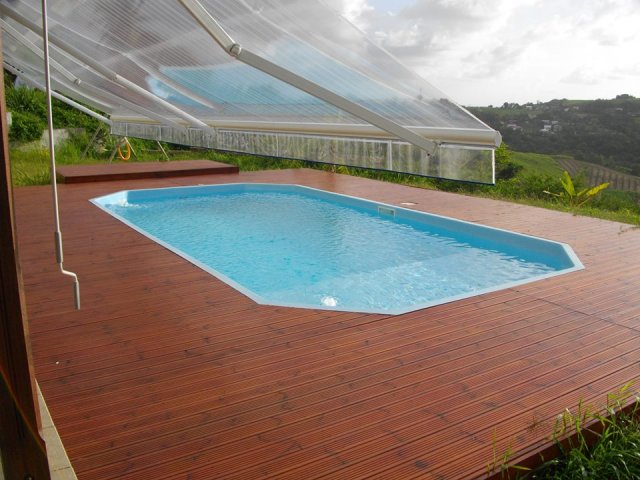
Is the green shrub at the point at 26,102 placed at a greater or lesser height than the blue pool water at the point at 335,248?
greater

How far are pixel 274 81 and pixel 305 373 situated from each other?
11.6ft

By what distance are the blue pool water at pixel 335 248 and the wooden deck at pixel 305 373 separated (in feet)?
1.18

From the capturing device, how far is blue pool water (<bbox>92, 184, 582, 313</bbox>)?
188 inches

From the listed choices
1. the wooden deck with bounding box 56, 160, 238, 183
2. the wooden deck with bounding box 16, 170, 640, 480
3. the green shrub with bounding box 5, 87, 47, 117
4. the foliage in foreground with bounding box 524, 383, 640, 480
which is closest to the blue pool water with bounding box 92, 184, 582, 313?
the wooden deck with bounding box 16, 170, 640, 480

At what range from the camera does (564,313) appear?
343cm

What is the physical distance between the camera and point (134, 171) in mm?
9094

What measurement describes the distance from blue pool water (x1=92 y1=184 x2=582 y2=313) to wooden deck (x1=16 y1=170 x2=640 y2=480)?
0.36m

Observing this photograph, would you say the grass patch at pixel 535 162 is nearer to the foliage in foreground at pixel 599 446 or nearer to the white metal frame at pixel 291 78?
the white metal frame at pixel 291 78

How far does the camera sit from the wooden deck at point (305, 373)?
1984mm

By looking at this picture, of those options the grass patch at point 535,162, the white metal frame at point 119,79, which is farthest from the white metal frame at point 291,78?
the grass patch at point 535,162

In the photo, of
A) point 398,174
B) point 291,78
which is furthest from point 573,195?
point 291,78

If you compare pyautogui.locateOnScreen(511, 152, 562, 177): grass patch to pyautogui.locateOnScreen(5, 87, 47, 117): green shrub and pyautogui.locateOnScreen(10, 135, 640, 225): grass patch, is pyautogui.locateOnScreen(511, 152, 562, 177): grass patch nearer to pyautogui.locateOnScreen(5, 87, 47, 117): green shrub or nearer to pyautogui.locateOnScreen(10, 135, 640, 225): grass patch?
pyautogui.locateOnScreen(10, 135, 640, 225): grass patch

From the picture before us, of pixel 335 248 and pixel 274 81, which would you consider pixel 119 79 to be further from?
pixel 335 248

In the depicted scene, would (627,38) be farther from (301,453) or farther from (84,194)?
(301,453)
